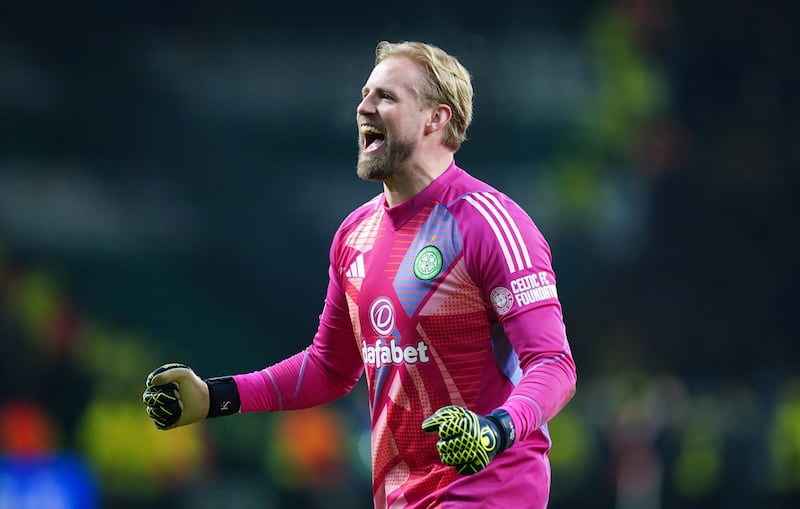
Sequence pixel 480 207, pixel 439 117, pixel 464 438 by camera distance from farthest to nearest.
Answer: pixel 439 117, pixel 480 207, pixel 464 438

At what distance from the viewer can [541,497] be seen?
3584 mm

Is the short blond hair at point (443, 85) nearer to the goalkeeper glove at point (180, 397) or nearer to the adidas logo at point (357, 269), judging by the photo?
the adidas logo at point (357, 269)

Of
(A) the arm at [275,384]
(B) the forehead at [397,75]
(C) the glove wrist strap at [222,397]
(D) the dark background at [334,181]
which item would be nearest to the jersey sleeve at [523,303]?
(B) the forehead at [397,75]

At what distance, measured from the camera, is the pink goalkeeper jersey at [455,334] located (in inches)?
134

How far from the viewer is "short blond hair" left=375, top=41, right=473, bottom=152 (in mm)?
3893

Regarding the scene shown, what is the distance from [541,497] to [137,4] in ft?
39.0

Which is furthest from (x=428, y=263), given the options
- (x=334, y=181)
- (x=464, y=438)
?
(x=334, y=181)

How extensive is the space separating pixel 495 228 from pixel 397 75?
669mm

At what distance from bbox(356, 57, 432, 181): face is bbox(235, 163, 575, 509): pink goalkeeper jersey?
142mm

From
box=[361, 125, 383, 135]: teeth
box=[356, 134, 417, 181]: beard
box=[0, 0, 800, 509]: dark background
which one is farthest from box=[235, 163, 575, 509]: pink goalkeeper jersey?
box=[0, 0, 800, 509]: dark background

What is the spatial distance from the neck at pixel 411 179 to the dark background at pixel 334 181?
23.3ft

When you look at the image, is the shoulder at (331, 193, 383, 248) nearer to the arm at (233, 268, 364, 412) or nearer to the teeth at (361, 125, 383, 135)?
the arm at (233, 268, 364, 412)

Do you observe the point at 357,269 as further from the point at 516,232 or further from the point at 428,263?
the point at 516,232

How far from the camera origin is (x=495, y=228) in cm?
353
